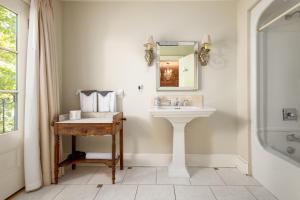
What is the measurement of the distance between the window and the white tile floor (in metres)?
0.79

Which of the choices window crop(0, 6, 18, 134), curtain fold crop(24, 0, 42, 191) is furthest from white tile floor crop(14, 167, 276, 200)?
window crop(0, 6, 18, 134)

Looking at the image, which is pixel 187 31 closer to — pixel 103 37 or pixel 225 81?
pixel 225 81

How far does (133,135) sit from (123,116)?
31cm

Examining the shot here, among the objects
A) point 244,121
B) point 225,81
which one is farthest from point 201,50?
point 244,121

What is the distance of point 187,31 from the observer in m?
2.90

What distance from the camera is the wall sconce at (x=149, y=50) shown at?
2.75 m

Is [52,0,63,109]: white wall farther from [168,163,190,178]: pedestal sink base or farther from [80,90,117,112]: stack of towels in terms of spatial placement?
[168,163,190,178]: pedestal sink base

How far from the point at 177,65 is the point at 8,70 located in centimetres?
200

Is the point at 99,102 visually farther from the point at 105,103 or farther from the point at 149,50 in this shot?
the point at 149,50

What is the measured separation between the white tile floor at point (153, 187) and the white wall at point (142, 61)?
397 millimetres

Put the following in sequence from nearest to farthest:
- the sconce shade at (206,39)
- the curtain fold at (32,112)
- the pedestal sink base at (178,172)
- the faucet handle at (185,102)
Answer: the curtain fold at (32,112)
the pedestal sink base at (178,172)
the sconce shade at (206,39)
the faucet handle at (185,102)

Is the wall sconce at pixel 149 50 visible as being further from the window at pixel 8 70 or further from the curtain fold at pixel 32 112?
the window at pixel 8 70

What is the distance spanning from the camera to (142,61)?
2.91 m

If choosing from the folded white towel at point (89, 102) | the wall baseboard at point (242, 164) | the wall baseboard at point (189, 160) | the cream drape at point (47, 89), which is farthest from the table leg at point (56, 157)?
the wall baseboard at point (242, 164)
